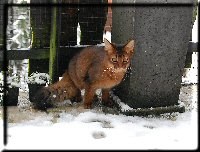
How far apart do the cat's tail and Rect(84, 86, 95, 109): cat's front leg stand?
35 cm

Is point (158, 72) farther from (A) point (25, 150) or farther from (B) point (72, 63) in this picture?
(A) point (25, 150)

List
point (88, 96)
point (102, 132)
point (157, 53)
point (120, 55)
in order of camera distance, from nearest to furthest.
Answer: point (102, 132) → point (120, 55) → point (157, 53) → point (88, 96)

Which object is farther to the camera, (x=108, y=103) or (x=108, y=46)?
(x=108, y=103)

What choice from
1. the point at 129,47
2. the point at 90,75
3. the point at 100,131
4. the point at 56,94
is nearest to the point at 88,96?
the point at 90,75

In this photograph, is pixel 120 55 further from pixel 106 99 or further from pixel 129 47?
pixel 106 99

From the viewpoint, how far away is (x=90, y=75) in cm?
488

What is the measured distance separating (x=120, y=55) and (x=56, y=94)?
4.39 ft

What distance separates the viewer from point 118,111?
16.5ft

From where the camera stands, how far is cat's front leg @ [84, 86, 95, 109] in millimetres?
4939

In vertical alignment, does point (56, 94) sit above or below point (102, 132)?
above

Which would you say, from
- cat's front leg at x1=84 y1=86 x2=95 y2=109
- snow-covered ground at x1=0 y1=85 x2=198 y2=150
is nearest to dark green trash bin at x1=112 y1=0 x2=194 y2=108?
snow-covered ground at x1=0 y1=85 x2=198 y2=150

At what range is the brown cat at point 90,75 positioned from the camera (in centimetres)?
446

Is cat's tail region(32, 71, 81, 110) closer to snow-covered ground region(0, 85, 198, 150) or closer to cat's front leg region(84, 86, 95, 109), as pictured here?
snow-covered ground region(0, 85, 198, 150)

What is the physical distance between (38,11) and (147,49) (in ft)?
5.86
